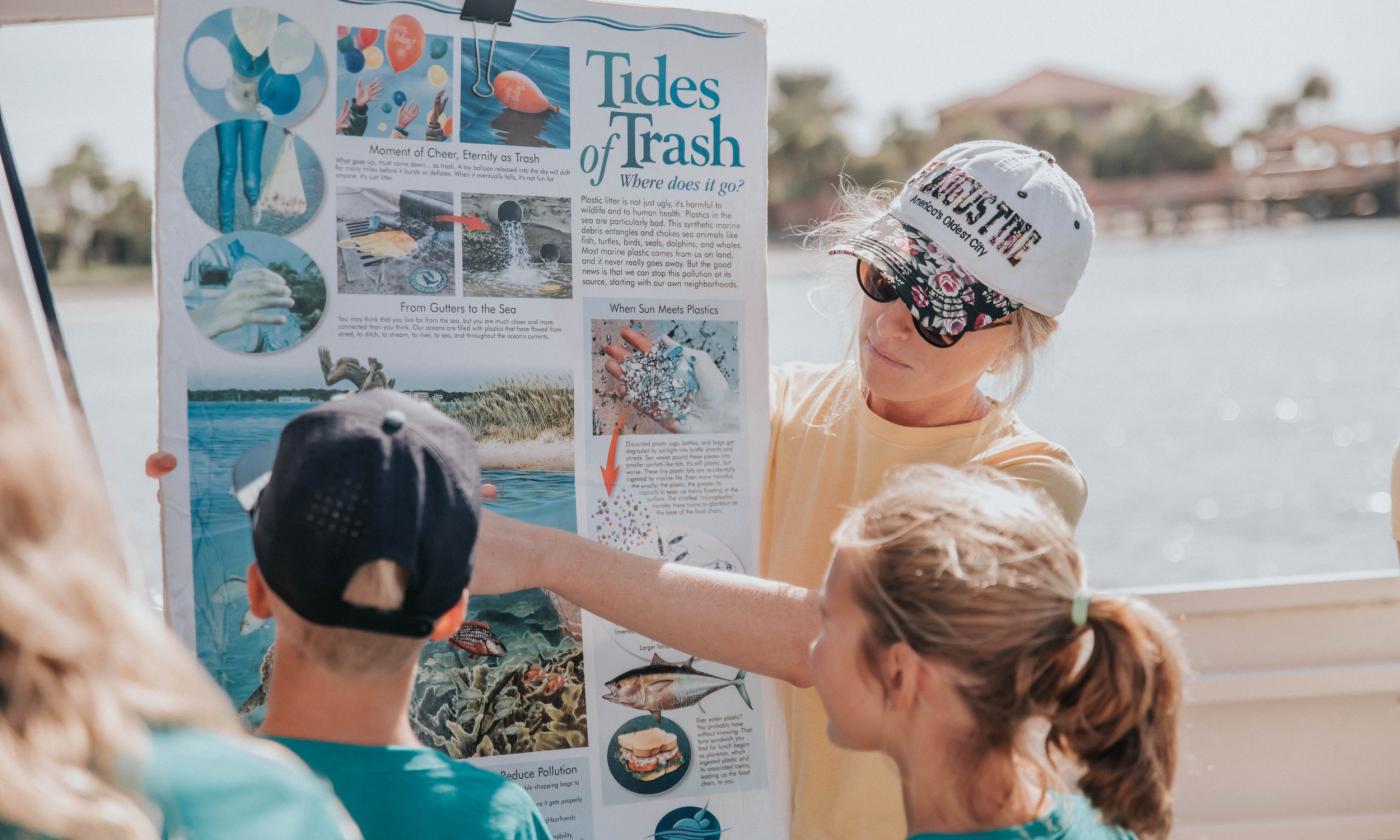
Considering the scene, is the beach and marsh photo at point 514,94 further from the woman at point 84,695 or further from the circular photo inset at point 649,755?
the woman at point 84,695

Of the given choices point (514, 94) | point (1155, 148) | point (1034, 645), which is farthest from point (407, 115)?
point (1155, 148)

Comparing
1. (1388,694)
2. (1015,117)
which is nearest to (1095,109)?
(1015,117)

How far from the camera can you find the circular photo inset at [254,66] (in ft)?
5.36

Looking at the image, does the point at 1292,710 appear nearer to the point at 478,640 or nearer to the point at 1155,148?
the point at 478,640

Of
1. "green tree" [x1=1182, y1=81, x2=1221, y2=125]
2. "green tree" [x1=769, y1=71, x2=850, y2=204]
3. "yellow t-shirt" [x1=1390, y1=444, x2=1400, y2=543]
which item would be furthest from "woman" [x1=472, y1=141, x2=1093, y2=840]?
"green tree" [x1=1182, y1=81, x2=1221, y2=125]

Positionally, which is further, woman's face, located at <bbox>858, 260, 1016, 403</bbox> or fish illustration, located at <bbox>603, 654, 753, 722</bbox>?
fish illustration, located at <bbox>603, 654, 753, 722</bbox>

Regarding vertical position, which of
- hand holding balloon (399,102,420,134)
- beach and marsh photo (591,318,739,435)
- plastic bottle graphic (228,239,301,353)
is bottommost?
beach and marsh photo (591,318,739,435)

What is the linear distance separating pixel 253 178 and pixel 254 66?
0.14 metres

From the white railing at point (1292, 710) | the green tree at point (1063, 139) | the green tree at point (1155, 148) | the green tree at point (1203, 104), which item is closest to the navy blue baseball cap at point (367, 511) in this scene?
the white railing at point (1292, 710)

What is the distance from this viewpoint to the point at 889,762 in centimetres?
165

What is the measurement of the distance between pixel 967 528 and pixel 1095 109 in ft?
170

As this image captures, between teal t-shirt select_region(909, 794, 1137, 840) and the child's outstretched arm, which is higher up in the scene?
the child's outstretched arm

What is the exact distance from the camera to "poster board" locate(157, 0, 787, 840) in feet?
5.36

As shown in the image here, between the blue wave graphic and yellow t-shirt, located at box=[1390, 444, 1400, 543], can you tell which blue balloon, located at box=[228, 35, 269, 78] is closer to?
the blue wave graphic
